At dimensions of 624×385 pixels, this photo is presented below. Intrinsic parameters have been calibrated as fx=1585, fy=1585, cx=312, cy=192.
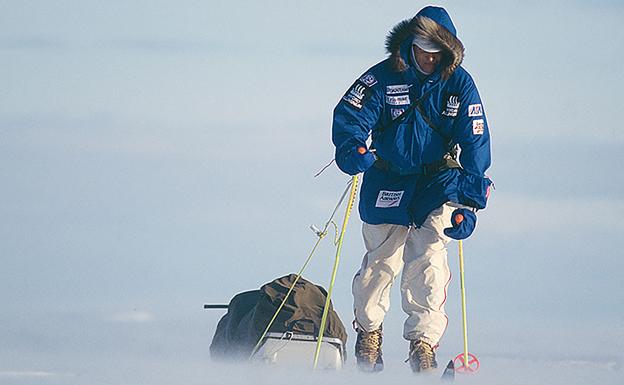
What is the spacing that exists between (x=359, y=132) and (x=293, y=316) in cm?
144

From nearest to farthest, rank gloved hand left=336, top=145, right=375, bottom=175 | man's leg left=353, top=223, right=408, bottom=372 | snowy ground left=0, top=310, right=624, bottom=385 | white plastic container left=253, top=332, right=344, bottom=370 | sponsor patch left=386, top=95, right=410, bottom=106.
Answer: snowy ground left=0, top=310, right=624, bottom=385
gloved hand left=336, top=145, right=375, bottom=175
sponsor patch left=386, top=95, right=410, bottom=106
man's leg left=353, top=223, right=408, bottom=372
white plastic container left=253, top=332, right=344, bottom=370

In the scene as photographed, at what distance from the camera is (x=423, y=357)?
28.5 ft

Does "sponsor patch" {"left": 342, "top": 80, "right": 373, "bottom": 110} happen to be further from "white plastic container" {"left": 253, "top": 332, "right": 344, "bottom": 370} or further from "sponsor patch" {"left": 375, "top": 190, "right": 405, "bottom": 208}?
"white plastic container" {"left": 253, "top": 332, "right": 344, "bottom": 370}

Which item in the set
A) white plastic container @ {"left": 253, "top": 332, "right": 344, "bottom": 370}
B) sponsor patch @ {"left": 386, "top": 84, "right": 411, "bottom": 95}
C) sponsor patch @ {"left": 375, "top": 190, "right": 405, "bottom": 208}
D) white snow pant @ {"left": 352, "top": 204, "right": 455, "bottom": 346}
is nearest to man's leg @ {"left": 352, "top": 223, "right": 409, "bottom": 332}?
white snow pant @ {"left": 352, "top": 204, "right": 455, "bottom": 346}

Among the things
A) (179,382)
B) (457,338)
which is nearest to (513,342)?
(457,338)

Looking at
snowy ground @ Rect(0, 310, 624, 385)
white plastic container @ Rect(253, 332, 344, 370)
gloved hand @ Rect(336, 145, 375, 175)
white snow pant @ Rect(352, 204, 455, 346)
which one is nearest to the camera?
snowy ground @ Rect(0, 310, 624, 385)

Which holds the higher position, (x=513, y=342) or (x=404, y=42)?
(x=404, y=42)

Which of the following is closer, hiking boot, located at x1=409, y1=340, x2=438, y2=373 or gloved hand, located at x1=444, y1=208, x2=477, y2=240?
gloved hand, located at x1=444, y1=208, x2=477, y2=240

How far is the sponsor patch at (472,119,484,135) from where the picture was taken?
852 centimetres

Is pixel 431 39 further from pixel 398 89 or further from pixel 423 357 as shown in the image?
pixel 423 357

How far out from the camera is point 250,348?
9477 millimetres

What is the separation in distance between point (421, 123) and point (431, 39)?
0.46 metres

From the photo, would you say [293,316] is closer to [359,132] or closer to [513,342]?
[359,132]

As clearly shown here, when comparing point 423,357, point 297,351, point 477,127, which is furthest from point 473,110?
point 297,351
